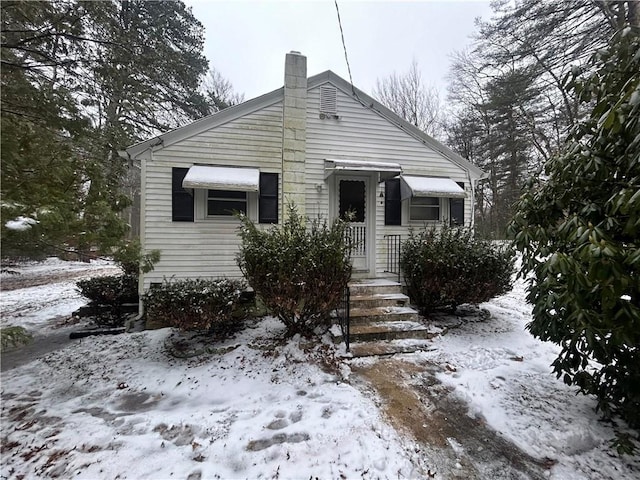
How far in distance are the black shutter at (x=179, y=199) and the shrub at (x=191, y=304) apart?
1.63 metres

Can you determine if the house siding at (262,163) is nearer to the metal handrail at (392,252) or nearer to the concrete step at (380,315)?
the metal handrail at (392,252)

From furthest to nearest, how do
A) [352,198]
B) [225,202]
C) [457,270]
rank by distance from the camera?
[352,198]
[225,202]
[457,270]

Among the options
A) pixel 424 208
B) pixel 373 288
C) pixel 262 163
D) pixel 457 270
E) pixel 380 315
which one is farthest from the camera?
pixel 424 208

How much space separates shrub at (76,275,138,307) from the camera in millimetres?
6473

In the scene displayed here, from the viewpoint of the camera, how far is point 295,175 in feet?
20.9

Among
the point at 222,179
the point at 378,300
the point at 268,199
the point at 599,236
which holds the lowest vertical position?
the point at 378,300

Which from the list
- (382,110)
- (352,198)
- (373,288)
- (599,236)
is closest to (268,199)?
(352,198)

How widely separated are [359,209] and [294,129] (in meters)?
2.36

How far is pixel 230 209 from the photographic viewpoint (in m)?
6.21

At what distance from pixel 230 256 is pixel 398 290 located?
11.7 ft

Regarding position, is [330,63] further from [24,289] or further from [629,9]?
[24,289]

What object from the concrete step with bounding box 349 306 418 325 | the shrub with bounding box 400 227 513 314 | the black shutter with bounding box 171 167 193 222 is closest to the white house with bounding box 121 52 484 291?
the black shutter with bounding box 171 167 193 222

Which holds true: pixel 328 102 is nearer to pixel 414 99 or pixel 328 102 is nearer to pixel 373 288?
pixel 373 288

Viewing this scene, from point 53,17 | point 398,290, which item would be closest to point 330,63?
point 53,17
